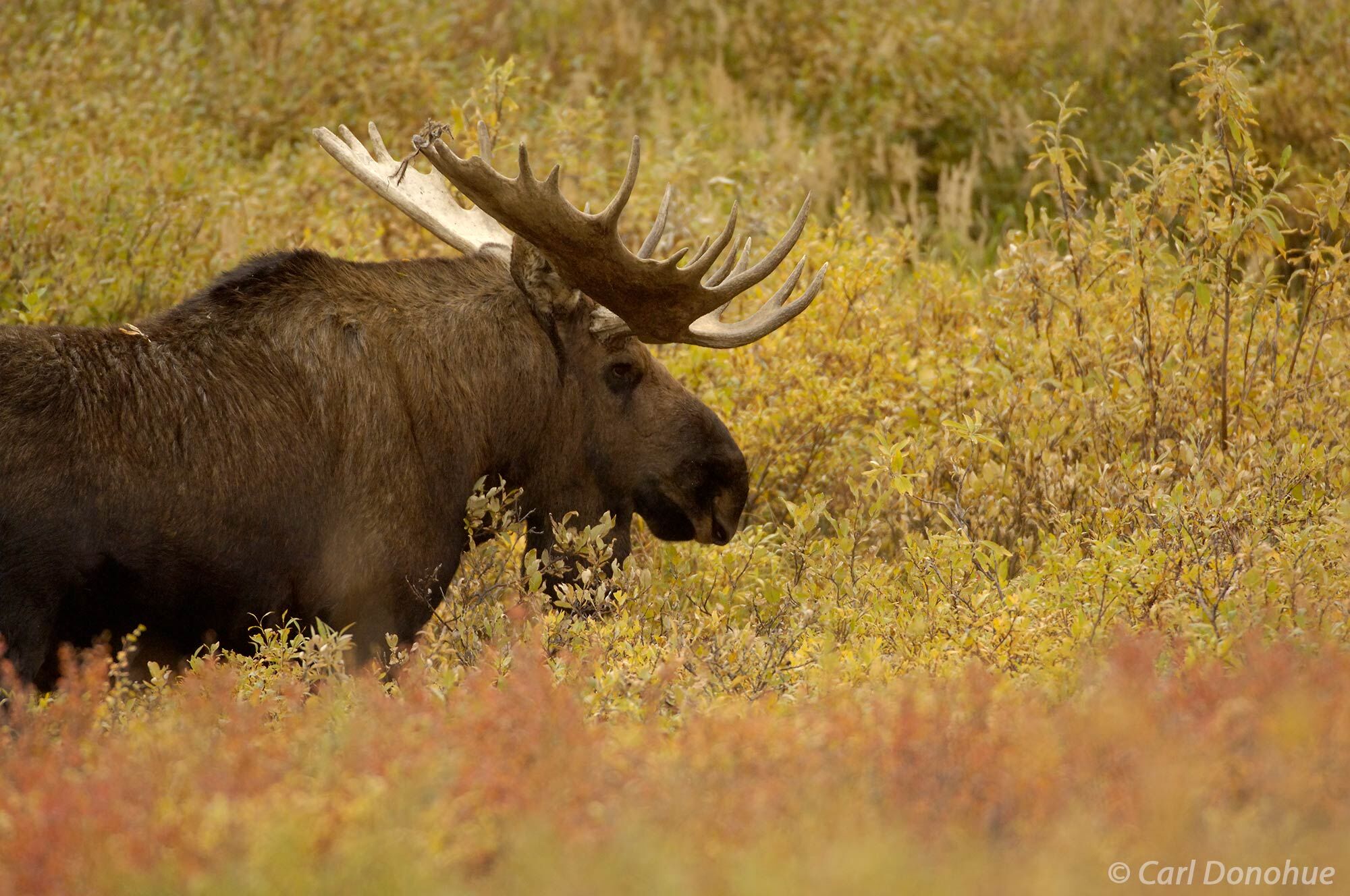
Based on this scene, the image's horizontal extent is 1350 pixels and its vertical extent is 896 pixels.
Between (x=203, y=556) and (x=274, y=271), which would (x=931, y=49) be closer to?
(x=274, y=271)

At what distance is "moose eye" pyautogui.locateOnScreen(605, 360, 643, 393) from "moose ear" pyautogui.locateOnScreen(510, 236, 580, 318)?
268mm

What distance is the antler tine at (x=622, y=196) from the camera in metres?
4.77

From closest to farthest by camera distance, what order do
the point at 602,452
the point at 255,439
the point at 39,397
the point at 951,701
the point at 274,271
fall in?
the point at 951,701 < the point at 39,397 < the point at 255,439 < the point at 274,271 < the point at 602,452

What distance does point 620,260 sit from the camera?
17.0 ft

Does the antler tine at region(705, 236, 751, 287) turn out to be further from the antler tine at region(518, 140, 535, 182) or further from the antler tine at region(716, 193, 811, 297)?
the antler tine at region(518, 140, 535, 182)

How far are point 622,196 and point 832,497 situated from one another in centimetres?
244

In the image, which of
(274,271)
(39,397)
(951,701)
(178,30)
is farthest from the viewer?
(178,30)

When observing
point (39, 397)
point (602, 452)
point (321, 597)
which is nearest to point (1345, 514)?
point (602, 452)

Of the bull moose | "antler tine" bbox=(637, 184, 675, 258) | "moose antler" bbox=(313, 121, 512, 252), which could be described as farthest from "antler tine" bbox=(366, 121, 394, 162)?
"antler tine" bbox=(637, 184, 675, 258)

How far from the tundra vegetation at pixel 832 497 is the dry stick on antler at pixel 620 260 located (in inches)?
29.8

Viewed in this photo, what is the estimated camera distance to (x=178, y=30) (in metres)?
12.1

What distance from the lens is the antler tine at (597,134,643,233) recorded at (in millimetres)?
4773

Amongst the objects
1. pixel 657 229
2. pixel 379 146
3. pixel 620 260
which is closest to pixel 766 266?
pixel 657 229

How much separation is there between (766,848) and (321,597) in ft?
7.80
